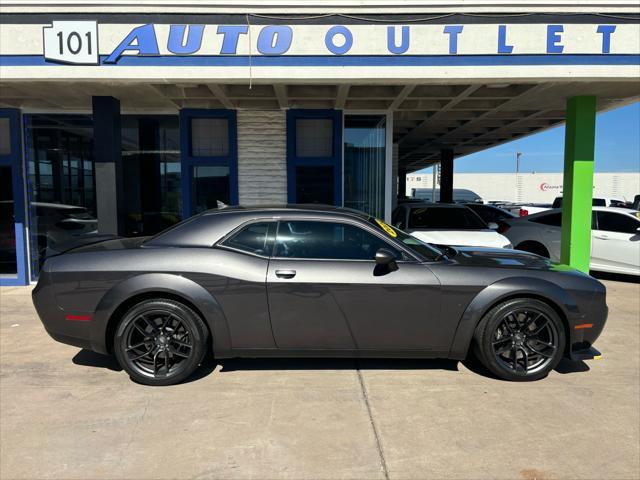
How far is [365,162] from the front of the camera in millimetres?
9055

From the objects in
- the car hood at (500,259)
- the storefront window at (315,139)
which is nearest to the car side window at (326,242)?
the car hood at (500,259)

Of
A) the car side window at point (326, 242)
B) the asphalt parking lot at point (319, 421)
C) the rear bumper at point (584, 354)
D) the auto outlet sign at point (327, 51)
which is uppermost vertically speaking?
the auto outlet sign at point (327, 51)

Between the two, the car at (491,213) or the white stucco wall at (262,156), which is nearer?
the white stucco wall at (262,156)

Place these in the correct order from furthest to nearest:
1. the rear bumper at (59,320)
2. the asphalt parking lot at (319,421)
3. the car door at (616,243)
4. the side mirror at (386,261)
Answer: the car door at (616,243)
the rear bumper at (59,320)
the side mirror at (386,261)
the asphalt parking lot at (319,421)

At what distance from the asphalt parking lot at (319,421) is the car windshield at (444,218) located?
12.4 feet

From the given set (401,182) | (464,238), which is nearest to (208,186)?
(464,238)

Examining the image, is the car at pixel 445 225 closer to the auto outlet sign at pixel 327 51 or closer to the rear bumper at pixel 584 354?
the auto outlet sign at pixel 327 51

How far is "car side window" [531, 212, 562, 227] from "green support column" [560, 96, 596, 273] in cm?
153

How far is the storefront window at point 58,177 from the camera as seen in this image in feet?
27.6

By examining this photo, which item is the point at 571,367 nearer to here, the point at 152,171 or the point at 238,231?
the point at 238,231

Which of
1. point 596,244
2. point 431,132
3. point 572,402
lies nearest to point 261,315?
point 572,402

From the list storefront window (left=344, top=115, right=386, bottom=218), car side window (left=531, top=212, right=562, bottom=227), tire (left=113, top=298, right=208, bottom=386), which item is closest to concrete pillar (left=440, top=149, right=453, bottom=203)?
car side window (left=531, top=212, right=562, bottom=227)

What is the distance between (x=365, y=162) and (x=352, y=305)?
18.5 feet

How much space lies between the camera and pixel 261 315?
3820 millimetres
